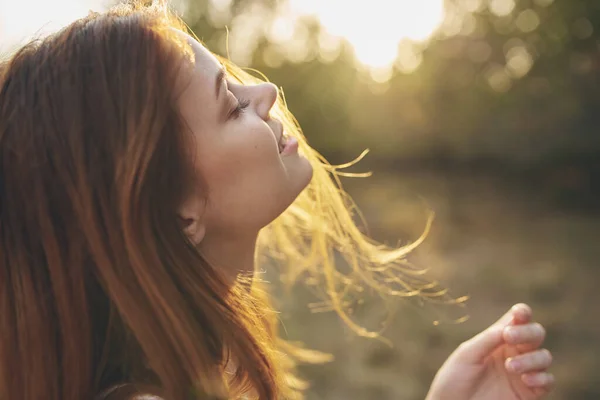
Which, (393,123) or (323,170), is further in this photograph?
(393,123)

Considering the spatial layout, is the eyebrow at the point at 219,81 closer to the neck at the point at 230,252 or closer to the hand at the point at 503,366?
the neck at the point at 230,252

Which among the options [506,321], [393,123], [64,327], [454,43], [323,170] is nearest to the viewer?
[64,327]

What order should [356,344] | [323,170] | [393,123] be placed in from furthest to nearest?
[393,123] < [356,344] < [323,170]

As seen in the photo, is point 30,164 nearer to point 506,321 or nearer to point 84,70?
point 84,70

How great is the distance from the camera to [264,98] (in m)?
1.15

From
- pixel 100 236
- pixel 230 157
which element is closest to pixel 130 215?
pixel 100 236

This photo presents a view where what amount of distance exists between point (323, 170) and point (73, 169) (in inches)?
28.0

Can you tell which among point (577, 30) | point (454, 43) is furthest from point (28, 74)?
point (454, 43)

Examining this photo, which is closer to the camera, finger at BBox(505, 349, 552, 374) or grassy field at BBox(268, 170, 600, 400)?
finger at BBox(505, 349, 552, 374)

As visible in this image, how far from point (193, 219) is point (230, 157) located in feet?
0.34

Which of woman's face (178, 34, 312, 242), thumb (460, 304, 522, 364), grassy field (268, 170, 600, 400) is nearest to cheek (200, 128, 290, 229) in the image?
woman's face (178, 34, 312, 242)

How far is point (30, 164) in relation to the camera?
95cm

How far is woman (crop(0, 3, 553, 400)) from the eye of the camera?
3.10ft

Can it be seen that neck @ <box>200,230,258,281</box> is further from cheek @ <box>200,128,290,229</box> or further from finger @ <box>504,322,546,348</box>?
finger @ <box>504,322,546,348</box>
